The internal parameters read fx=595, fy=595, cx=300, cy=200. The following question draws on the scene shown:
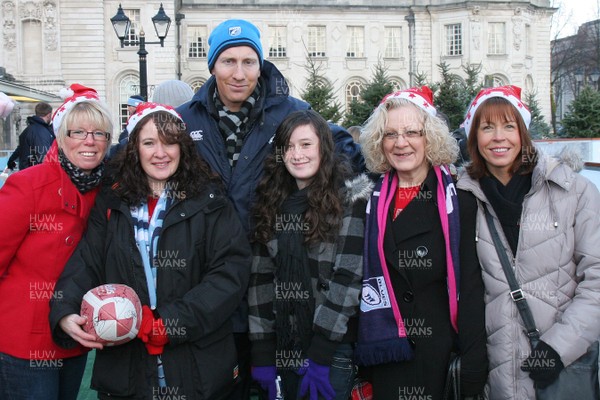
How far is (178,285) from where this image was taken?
345 centimetres

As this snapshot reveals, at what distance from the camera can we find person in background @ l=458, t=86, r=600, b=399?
3.23 meters

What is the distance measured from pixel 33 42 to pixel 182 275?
39.3m

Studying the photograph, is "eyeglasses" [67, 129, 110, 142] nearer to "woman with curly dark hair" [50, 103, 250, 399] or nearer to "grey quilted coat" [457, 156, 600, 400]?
"woman with curly dark hair" [50, 103, 250, 399]

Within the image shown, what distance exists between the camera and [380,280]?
3.57 meters

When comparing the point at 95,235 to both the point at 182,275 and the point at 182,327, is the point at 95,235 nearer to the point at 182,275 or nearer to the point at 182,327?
the point at 182,275

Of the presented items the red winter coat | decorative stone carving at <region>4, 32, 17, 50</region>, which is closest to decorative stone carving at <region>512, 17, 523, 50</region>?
decorative stone carving at <region>4, 32, 17, 50</region>

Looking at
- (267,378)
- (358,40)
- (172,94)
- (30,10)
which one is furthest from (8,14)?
(267,378)

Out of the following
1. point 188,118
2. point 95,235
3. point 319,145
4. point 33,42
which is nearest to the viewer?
point 95,235

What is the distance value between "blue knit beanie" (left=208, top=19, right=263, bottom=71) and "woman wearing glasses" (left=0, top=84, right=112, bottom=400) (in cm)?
100

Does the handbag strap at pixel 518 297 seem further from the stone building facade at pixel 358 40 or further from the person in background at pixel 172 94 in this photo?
the stone building facade at pixel 358 40

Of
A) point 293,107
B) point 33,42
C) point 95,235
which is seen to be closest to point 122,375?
point 95,235

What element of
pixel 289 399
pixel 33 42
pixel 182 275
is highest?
pixel 33 42

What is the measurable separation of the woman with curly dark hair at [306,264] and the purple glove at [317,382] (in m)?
0.01

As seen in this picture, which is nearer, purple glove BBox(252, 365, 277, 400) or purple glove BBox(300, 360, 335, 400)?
purple glove BBox(300, 360, 335, 400)
